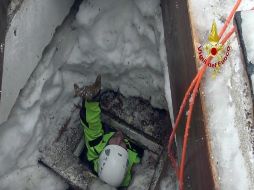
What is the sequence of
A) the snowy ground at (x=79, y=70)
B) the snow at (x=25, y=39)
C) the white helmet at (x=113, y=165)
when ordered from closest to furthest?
the snow at (x=25, y=39) < the snowy ground at (x=79, y=70) < the white helmet at (x=113, y=165)

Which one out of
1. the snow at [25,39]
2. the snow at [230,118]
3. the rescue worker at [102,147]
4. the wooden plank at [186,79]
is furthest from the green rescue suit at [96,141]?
the snow at [230,118]

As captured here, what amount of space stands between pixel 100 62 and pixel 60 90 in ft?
1.29

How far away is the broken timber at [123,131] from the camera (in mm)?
3467

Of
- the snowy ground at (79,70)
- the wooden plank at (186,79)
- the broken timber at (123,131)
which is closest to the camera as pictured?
the wooden plank at (186,79)

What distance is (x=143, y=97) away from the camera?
12.1 feet

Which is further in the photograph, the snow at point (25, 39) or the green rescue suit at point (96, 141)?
the green rescue suit at point (96, 141)

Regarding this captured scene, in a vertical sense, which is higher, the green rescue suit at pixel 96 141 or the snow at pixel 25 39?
the snow at pixel 25 39

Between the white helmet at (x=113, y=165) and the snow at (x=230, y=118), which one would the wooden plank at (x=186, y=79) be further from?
the white helmet at (x=113, y=165)

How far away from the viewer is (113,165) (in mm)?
3305

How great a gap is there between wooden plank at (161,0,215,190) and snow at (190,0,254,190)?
0.18 ft

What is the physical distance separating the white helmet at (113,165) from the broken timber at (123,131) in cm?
19

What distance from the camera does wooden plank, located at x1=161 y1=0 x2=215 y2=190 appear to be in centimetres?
203

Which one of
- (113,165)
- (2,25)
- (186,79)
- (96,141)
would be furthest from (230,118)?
(96,141)

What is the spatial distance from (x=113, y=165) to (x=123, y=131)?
1.48 feet
